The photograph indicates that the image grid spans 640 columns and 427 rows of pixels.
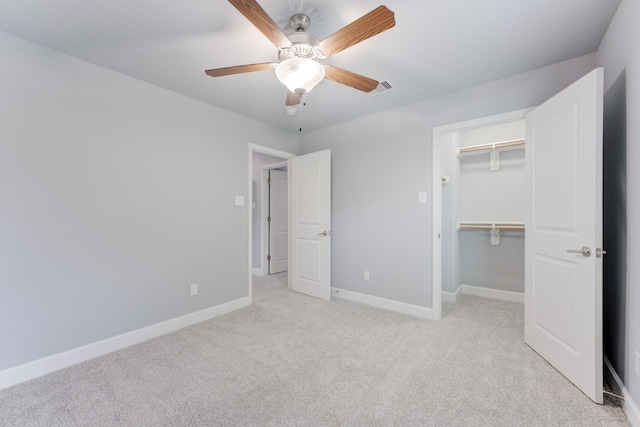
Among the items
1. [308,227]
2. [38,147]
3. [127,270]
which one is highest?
[38,147]

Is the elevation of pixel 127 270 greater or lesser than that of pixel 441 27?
lesser

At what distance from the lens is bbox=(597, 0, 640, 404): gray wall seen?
1.49 metres

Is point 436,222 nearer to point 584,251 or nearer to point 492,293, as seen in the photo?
point 584,251

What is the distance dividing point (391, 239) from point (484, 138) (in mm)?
1971

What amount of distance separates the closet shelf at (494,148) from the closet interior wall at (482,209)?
50mm

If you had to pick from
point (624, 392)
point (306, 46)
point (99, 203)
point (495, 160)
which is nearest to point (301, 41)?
point (306, 46)

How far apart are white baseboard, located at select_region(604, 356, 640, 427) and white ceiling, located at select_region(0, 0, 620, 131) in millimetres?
2282

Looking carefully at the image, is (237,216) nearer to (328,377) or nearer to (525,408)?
(328,377)

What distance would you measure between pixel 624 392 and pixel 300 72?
2664 millimetres

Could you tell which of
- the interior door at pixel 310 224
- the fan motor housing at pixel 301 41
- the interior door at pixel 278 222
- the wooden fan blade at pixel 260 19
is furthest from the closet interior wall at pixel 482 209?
the interior door at pixel 278 222

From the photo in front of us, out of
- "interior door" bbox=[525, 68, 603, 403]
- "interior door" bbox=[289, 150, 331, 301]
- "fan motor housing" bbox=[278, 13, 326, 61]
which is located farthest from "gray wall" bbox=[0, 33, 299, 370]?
"interior door" bbox=[525, 68, 603, 403]

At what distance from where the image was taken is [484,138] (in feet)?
12.2

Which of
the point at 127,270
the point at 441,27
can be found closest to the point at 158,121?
the point at 127,270

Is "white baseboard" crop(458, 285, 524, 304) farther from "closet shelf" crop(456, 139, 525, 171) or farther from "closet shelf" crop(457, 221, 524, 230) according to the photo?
"closet shelf" crop(456, 139, 525, 171)
